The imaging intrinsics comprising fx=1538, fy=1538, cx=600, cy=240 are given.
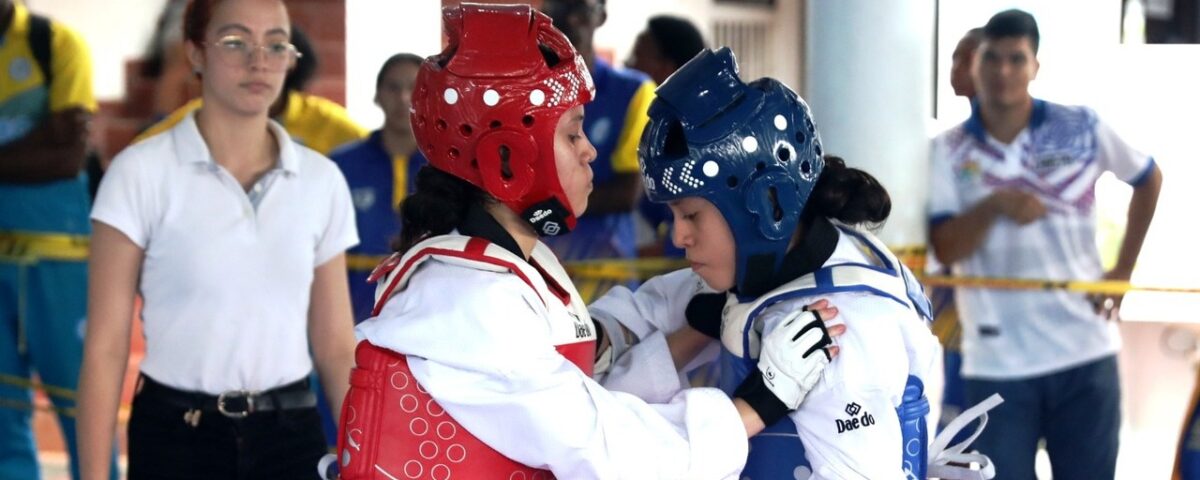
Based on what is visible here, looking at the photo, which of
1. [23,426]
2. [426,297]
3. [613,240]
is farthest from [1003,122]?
[23,426]

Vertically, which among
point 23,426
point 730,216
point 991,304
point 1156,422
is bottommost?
point 1156,422

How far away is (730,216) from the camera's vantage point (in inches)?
110

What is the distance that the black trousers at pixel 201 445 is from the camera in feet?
12.3

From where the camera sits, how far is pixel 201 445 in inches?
147

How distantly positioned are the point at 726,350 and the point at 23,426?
362 centimetres

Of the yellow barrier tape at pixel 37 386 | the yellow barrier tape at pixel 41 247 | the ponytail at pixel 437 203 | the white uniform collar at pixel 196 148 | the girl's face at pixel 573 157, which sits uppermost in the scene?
the girl's face at pixel 573 157

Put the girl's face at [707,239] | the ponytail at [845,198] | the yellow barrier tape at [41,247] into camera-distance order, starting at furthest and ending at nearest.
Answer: the yellow barrier tape at [41,247]
the ponytail at [845,198]
the girl's face at [707,239]

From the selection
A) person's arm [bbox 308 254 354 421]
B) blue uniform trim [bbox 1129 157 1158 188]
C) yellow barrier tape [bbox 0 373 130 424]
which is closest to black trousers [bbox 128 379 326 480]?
person's arm [bbox 308 254 354 421]

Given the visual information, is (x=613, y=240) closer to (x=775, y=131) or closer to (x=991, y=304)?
(x=991, y=304)

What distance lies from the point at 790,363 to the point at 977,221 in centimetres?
294

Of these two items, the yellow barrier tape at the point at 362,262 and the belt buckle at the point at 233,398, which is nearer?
the belt buckle at the point at 233,398

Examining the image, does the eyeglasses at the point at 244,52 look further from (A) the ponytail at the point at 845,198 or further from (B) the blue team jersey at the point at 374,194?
(B) the blue team jersey at the point at 374,194

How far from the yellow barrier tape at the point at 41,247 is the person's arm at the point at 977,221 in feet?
10.4

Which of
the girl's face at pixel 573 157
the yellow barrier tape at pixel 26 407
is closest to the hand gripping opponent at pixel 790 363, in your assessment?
the girl's face at pixel 573 157
